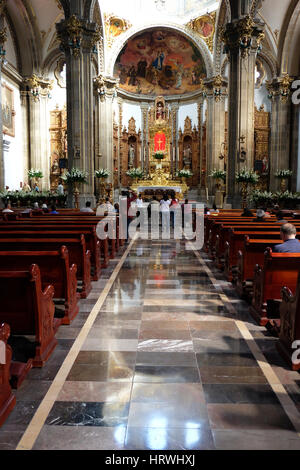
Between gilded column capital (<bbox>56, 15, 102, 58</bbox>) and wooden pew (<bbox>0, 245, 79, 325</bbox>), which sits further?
gilded column capital (<bbox>56, 15, 102, 58</bbox>)

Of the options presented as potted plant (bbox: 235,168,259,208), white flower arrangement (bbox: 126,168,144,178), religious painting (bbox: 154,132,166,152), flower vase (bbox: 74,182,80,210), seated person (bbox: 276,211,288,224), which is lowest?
seated person (bbox: 276,211,288,224)

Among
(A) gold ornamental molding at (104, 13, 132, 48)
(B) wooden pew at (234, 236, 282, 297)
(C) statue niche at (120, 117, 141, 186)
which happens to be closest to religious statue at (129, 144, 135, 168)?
(C) statue niche at (120, 117, 141, 186)

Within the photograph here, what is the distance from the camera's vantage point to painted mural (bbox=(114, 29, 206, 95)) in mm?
29844

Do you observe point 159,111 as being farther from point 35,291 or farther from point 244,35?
point 35,291

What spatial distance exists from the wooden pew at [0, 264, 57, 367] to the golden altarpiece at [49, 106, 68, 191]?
85.1 ft

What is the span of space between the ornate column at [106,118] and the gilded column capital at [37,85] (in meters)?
3.50

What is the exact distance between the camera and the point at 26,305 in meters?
3.98

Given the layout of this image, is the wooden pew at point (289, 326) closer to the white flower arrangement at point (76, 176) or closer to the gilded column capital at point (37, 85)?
the white flower arrangement at point (76, 176)

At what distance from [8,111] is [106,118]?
22.0 ft

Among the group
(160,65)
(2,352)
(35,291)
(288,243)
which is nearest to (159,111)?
(160,65)

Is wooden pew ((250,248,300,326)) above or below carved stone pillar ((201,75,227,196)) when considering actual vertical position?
below

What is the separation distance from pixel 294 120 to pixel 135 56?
13.4 m

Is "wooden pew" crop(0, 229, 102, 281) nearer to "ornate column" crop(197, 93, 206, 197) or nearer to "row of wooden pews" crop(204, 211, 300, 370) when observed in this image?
"row of wooden pews" crop(204, 211, 300, 370)

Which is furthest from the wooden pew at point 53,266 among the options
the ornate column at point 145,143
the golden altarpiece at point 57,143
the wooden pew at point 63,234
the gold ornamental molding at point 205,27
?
the ornate column at point 145,143
